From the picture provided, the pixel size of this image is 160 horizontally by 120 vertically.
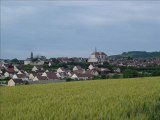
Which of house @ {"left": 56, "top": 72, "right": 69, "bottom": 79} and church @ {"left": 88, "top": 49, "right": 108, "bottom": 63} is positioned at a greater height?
church @ {"left": 88, "top": 49, "right": 108, "bottom": 63}

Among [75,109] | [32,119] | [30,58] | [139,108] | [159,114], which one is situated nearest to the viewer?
[32,119]

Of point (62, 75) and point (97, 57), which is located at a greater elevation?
point (97, 57)

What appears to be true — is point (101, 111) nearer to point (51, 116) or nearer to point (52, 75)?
point (51, 116)

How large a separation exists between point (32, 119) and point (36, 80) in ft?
189

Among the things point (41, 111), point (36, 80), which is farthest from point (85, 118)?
point (36, 80)

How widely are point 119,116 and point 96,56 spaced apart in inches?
5773

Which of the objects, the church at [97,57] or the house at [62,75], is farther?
the church at [97,57]

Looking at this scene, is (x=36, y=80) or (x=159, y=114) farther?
(x=36, y=80)

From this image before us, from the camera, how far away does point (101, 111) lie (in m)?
8.96

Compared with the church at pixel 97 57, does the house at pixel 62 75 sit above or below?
below

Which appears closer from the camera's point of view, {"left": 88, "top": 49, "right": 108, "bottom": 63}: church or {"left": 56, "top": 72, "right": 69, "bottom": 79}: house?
{"left": 56, "top": 72, "right": 69, "bottom": 79}: house

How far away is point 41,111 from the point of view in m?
9.10

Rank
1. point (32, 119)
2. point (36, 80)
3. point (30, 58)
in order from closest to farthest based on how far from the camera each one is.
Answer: point (32, 119)
point (36, 80)
point (30, 58)

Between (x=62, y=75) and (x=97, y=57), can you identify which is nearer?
(x=62, y=75)
